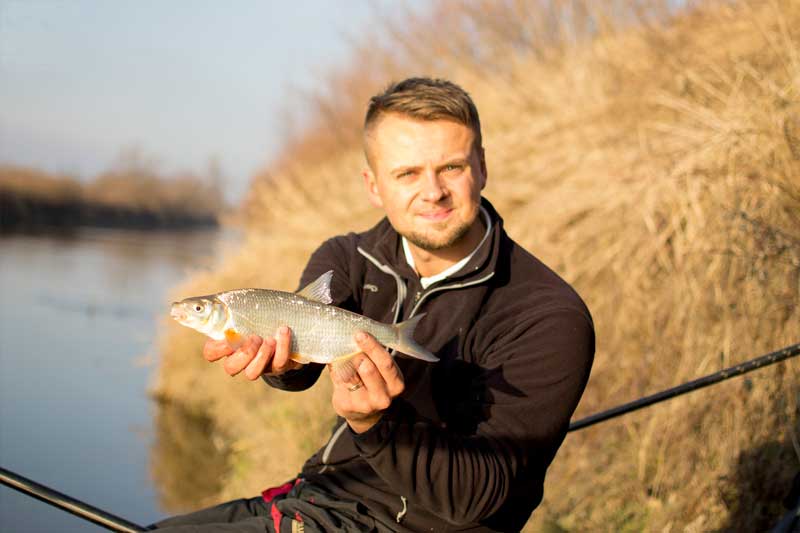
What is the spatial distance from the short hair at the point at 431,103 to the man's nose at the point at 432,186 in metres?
0.19

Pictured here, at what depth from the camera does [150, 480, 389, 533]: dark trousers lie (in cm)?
266

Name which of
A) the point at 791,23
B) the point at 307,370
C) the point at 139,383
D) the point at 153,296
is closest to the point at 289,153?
the point at 153,296

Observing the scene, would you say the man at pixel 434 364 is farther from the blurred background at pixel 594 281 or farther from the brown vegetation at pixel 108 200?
the brown vegetation at pixel 108 200

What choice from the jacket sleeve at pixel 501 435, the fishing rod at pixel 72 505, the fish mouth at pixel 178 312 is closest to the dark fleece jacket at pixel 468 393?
Answer: the jacket sleeve at pixel 501 435

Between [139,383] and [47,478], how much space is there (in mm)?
4239

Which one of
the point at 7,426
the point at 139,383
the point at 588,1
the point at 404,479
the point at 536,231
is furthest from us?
the point at 139,383

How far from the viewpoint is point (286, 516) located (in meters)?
2.76

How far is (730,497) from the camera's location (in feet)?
15.0

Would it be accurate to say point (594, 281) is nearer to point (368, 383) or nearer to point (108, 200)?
point (368, 383)

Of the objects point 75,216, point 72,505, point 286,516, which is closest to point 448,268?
point 286,516

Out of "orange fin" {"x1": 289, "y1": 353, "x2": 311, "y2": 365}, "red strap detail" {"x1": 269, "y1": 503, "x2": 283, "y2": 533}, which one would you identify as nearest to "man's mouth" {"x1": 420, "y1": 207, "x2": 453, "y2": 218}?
"orange fin" {"x1": 289, "y1": 353, "x2": 311, "y2": 365}

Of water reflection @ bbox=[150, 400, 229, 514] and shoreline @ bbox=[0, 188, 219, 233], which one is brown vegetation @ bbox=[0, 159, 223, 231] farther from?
water reflection @ bbox=[150, 400, 229, 514]

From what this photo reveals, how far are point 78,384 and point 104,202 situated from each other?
2813cm

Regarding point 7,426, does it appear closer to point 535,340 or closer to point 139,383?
point 139,383
